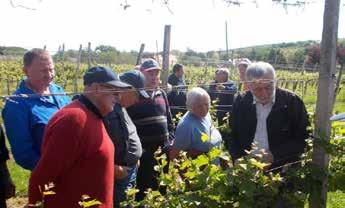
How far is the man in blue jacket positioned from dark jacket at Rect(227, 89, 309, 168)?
51.4 inches

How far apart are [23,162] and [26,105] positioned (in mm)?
369

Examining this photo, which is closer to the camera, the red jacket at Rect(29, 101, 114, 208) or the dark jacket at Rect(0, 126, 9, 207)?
the red jacket at Rect(29, 101, 114, 208)

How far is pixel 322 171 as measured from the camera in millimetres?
2572

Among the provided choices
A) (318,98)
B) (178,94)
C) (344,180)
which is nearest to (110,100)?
(318,98)

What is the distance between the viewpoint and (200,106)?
404 centimetres

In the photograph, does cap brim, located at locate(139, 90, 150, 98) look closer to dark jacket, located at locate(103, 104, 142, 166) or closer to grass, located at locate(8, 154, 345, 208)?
dark jacket, located at locate(103, 104, 142, 166)

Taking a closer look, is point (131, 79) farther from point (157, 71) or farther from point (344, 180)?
point (344, 180)

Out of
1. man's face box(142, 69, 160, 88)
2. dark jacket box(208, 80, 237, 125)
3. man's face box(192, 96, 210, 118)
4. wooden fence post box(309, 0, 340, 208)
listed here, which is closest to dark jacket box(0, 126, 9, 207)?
man's face box(192, 96, 210, 118)

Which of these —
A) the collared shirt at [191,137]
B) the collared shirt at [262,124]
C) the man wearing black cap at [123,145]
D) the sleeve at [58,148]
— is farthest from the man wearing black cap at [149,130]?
the sleeve at [58,148]

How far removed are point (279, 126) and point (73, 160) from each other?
1.44 metres

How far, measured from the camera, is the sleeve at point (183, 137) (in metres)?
3.92

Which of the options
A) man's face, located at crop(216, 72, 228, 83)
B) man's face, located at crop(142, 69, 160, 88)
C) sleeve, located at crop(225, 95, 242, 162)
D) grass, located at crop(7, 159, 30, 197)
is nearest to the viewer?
sleeve, located at crop(225, 95, 242, 162)

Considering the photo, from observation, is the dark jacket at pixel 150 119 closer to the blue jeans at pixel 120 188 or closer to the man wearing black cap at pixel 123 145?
the man wearing black cap at pixel 123 145

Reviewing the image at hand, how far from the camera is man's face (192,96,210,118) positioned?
13.2ft
